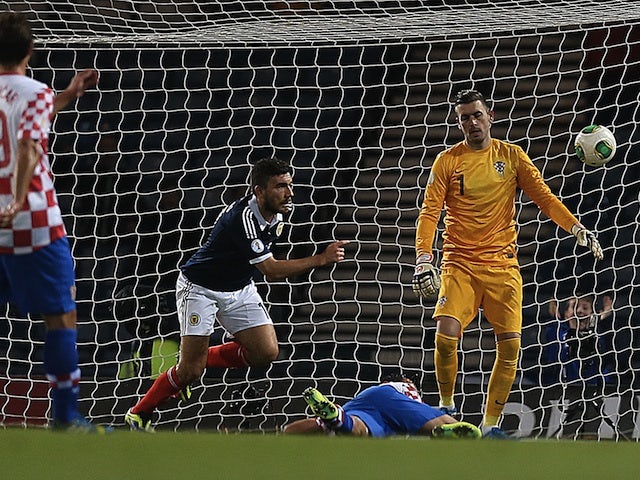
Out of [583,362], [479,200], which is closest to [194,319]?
[479,200]

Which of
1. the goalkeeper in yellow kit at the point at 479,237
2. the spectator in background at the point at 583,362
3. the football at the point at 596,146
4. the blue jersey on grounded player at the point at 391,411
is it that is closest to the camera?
the blue jersey on grounded player at the point at 391,411

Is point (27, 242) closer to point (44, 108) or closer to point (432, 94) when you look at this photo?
point (44, 108)

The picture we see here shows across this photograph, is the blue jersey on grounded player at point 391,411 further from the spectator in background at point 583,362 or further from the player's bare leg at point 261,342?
the spectator in background at point 583,362

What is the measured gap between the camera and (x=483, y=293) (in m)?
5.82

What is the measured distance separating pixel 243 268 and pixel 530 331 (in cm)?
330

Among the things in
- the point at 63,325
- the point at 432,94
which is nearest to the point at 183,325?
the point at 63,325

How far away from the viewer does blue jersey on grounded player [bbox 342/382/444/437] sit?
5.30m

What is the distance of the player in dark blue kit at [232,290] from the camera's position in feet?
19.0

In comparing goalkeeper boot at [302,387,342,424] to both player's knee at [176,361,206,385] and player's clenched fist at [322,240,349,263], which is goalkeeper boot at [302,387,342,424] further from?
player's knee at [176,361,206,385]

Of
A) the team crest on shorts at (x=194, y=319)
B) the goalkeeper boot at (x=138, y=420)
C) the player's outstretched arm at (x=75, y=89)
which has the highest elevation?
the player's outstretched arm at (x=75, y=89)

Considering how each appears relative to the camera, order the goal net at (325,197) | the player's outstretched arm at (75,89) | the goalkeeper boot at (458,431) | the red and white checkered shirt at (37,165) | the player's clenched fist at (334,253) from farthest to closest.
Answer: the goal net at (325,197) < the player's clenched fist at (334,253) < the goalkeeper boot at (458,431) < the player's outstretched arm at (75,89) < the red and white checkered shirt at (37,165)

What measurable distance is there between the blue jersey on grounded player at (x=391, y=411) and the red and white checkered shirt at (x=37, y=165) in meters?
2.12

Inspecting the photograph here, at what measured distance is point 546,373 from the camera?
7.99 meters

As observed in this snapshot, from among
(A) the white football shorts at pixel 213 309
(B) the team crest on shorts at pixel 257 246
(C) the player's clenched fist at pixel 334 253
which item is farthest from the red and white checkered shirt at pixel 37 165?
(A) the white football shorts at pixel 213 309
